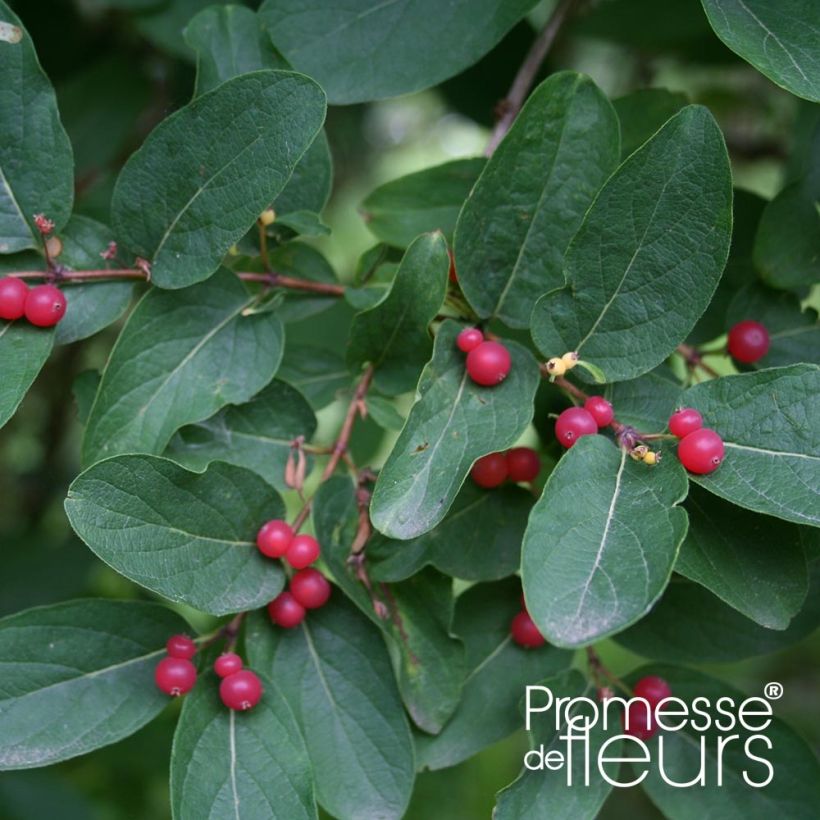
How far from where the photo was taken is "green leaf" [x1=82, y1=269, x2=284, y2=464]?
1.16m

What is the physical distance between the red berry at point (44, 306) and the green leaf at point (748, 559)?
738mm

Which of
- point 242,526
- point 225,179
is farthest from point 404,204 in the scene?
point 242,526

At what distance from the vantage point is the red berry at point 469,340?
1.14m

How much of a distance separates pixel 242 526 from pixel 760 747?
0.72 meters

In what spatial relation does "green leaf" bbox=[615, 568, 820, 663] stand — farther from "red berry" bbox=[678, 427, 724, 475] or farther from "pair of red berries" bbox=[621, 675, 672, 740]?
"red berry" bbox=[678, 427, 724, 475]

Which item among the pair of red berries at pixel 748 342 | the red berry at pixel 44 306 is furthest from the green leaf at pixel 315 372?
the pair of red berries at pixel 748 342

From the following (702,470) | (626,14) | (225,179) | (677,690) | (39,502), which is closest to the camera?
(702,470)

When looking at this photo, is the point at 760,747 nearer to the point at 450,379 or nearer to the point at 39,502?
the point at 450,379

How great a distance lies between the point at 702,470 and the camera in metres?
1.02

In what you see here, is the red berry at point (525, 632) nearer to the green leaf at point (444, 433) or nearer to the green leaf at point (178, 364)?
the green leaf at point (444, 433)

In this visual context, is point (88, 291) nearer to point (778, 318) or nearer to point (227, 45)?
point (227, 45)

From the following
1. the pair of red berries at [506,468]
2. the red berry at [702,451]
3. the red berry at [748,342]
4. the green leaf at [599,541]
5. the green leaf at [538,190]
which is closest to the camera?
the green leaf at [599,541]

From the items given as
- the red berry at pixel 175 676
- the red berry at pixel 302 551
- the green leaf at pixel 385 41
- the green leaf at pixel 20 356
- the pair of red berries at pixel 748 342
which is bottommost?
the red berry at pixel 175 676

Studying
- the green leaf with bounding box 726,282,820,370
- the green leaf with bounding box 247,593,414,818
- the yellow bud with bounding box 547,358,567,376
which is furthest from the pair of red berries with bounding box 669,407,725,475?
the green leaf with bounding box 247,593,414,818
